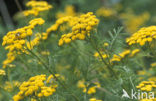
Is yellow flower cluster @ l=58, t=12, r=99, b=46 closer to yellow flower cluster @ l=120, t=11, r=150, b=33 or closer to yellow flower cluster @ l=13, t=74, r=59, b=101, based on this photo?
yellow flower cluster @ l=13, t=74, r=59, b=101

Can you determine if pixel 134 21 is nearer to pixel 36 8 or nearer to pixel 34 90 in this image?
pixel 36 8

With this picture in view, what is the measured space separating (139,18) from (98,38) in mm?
6474

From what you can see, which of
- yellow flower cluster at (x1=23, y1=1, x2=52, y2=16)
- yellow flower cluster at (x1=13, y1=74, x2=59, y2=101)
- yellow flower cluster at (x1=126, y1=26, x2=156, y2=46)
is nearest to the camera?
yellow flower cluster at (x1=13, y1=74, x2=59, y2=101)

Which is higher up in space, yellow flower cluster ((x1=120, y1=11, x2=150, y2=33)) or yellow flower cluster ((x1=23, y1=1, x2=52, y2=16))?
yellow flower cluster ((x1=120, y1=11, x2=150, y2=33))

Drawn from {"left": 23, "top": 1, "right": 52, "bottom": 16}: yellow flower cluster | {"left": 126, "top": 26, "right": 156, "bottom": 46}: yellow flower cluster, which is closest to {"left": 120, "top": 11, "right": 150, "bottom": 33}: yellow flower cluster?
{"left": 23, "top": 1, "right": 52, "bottom": 16}: yellow flower cluster

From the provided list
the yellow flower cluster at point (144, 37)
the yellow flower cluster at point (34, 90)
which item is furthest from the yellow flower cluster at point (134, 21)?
the yellow flower cluster at point (34, 90)

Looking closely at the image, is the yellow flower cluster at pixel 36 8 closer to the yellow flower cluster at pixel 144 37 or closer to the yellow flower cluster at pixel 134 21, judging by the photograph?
the yellow flower cluster at pixel 144 37

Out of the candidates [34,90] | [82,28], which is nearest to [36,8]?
[82,28]

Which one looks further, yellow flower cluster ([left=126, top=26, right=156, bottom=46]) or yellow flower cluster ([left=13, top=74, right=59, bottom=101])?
yellow flower cluster ([left=126, top=26, right=156, bottom=46])

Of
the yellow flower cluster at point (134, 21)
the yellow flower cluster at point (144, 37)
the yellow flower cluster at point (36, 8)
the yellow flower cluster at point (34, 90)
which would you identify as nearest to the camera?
the yellow flower cluster at point (34, 90)

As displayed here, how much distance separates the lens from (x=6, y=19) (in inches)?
283

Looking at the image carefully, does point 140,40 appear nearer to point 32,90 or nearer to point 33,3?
point 32,90

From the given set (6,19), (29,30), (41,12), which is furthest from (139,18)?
(29,30)

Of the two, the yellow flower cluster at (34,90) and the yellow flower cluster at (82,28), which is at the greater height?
the yellow flower cluster at (82,28)
